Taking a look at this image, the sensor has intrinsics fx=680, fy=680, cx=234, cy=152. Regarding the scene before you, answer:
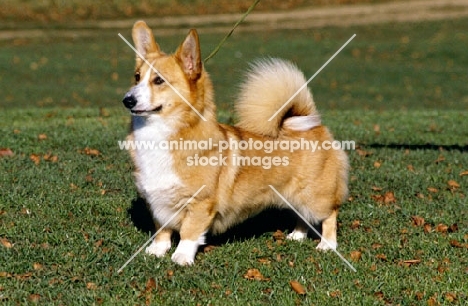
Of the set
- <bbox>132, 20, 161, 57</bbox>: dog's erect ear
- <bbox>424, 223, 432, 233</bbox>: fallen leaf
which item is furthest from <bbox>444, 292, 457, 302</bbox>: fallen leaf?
<bbox>132, 20, 161, 57</bbox>: dog's erect ear

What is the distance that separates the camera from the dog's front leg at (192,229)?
530 cm

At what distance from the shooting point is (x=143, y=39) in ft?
18.1

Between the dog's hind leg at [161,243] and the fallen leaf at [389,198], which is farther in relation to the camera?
the fallen leaf at [389,198]

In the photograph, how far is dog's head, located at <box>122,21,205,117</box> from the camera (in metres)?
5.07

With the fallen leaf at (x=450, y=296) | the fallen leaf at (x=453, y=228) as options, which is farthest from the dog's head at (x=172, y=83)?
the fallen leaf at (x=453, y=228)

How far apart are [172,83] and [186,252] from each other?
1321 millimetres

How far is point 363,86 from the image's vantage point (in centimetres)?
2084

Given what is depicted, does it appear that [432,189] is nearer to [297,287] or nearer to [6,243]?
[297,287]

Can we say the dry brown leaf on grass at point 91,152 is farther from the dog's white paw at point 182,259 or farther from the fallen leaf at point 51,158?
the dog's white paw at point 182,259

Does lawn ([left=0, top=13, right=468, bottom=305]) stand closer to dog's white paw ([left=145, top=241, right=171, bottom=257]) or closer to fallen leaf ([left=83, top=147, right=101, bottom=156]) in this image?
fallen leaf ([left=83, top=147, right=101, bottom=156])

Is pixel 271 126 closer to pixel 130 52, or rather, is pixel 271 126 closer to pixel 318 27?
pixel 130 52

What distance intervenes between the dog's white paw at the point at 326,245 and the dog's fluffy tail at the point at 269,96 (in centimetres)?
102

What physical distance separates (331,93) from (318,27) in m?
9.92

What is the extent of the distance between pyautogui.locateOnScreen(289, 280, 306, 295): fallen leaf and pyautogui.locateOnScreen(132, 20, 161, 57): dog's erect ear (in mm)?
2132
